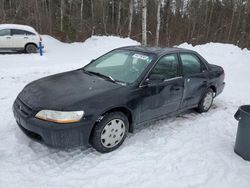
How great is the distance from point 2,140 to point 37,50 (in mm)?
10932

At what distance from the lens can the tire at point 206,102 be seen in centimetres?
545

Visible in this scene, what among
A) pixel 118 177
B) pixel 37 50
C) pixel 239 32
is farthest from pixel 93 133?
pixel 239 32

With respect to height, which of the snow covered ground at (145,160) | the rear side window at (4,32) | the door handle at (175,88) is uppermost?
the rear side window at (4,32)

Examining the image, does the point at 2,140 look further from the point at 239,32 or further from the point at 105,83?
the point at 239,32

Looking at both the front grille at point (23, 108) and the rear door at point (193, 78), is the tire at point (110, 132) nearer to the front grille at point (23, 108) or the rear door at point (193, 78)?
the front grille at point (23, 108)

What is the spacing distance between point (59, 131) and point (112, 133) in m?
0.85

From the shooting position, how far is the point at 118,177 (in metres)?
3.22

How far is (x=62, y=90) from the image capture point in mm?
3668

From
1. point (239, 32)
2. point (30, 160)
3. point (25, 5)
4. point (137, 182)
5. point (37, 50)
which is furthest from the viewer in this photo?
point (239, 32)

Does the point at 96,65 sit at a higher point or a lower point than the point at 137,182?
higher

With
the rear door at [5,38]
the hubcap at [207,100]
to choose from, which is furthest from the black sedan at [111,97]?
the rear door at [5,38]

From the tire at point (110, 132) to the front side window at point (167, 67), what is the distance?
1028 mm

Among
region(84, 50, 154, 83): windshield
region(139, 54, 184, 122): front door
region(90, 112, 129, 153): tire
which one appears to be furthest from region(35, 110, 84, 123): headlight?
region(139, 54, 184, 122): front door

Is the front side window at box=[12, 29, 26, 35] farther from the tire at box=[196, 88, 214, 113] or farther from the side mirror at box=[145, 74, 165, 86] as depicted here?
the side mirror at box=[145, 74, 165, 86]
